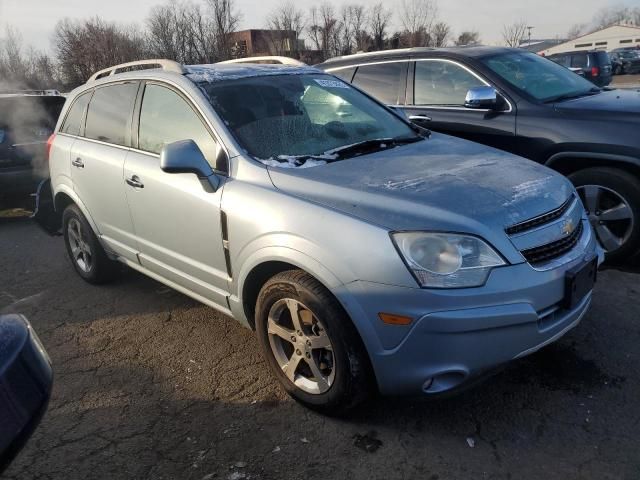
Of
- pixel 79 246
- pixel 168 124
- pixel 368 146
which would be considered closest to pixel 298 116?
pixel 368 146

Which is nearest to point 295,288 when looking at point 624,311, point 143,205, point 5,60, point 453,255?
point 453,255

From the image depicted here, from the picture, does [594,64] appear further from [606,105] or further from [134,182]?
[134,182]

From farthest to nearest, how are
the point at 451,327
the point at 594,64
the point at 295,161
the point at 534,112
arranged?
the point at 594,64 → the point at 534,112 → the point at 295,161 → the point at 451,327

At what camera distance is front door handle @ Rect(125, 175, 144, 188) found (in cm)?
360

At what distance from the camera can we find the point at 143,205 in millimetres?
3611

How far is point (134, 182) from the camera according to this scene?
144 inches

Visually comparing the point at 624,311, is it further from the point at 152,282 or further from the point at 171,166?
the point at 152,282

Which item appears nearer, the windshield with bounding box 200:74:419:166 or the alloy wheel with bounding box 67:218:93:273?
the windshield with bounding box 200:74:419:166

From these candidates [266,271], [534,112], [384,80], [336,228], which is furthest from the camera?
[384,80]

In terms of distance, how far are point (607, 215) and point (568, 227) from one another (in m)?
1.87

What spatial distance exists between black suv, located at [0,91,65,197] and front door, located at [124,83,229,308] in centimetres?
417

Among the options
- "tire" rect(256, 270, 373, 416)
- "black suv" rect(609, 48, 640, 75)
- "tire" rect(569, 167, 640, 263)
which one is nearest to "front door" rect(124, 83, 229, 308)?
"tire" rect(256, 270, 373, 416)

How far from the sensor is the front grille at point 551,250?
8.16 ft

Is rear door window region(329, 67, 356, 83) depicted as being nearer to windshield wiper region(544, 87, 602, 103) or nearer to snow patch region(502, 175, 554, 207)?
windshield wiper region(544, 87, 602, 103)
